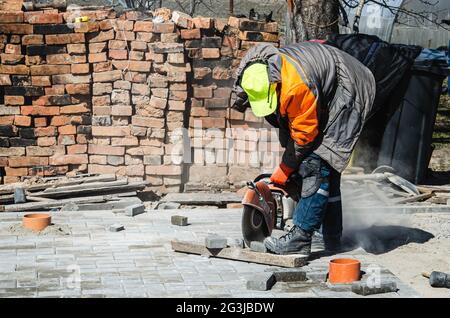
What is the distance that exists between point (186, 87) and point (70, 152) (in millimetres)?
1554

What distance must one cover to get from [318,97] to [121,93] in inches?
144

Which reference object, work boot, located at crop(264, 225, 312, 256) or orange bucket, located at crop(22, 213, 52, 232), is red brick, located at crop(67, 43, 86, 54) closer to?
orange bucket, located at crop(22, 213, 52, 232)

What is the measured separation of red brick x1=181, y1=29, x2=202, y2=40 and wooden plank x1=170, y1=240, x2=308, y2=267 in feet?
10.7

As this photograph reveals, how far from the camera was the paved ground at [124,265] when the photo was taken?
16.4 feet

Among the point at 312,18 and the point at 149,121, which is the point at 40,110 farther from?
the point at 312,18

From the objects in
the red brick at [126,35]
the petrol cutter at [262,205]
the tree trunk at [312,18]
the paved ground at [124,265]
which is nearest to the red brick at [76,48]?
the red brick at [126,35]

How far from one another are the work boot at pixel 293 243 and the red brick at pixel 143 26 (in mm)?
3609

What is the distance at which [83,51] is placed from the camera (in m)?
8.48

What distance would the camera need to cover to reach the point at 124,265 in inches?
219

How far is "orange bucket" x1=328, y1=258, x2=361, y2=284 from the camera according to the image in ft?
17.2

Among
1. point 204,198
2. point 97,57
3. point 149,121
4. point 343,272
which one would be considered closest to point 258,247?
point 343,272

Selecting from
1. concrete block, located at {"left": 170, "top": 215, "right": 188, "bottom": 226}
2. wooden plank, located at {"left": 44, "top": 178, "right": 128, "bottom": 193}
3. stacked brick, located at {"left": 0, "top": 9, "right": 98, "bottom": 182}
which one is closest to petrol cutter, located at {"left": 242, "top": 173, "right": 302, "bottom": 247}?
concrete block, located at {"left": 170, "top": 215, "right": 188, "bottom": 226}
